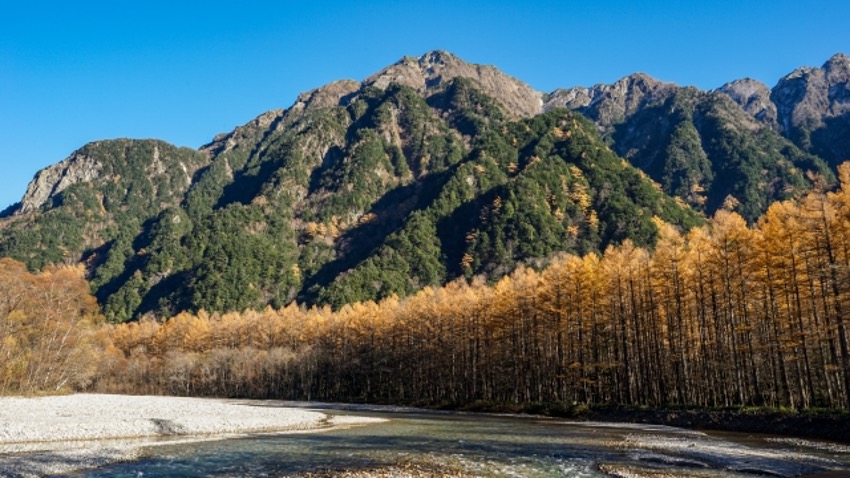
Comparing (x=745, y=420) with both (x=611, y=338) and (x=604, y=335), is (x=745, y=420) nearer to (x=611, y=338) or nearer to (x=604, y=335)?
(x=604, y=335)

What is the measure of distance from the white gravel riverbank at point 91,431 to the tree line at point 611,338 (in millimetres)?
31788

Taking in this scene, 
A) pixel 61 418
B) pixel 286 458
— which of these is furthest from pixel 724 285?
pixel 61 418

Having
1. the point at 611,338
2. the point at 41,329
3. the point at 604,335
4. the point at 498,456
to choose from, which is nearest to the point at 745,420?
the point at 604,335

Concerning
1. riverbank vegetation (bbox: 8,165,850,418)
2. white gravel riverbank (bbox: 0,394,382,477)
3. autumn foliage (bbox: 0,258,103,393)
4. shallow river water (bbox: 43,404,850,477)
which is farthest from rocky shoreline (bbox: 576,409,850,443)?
autumn foliage (bbox: 0,258,103,393)

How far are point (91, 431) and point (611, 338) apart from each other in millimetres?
54819

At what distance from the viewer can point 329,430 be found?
4159 centimetres

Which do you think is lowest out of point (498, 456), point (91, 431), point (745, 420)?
point (745, 420)

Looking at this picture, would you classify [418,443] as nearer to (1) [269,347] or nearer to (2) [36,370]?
(2) [36,370]

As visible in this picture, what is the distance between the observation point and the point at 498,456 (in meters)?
26.1

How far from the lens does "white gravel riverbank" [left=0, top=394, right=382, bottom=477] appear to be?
930 inches

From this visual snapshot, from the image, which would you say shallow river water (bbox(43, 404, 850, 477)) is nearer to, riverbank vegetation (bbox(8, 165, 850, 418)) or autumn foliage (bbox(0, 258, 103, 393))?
riverbank vegetation (bbox(8, 165, 850, 418))

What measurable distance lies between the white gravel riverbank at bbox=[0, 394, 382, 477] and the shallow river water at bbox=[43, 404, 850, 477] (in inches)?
91.3

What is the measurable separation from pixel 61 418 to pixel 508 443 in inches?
1241

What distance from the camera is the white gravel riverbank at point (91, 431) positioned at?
23.6m
